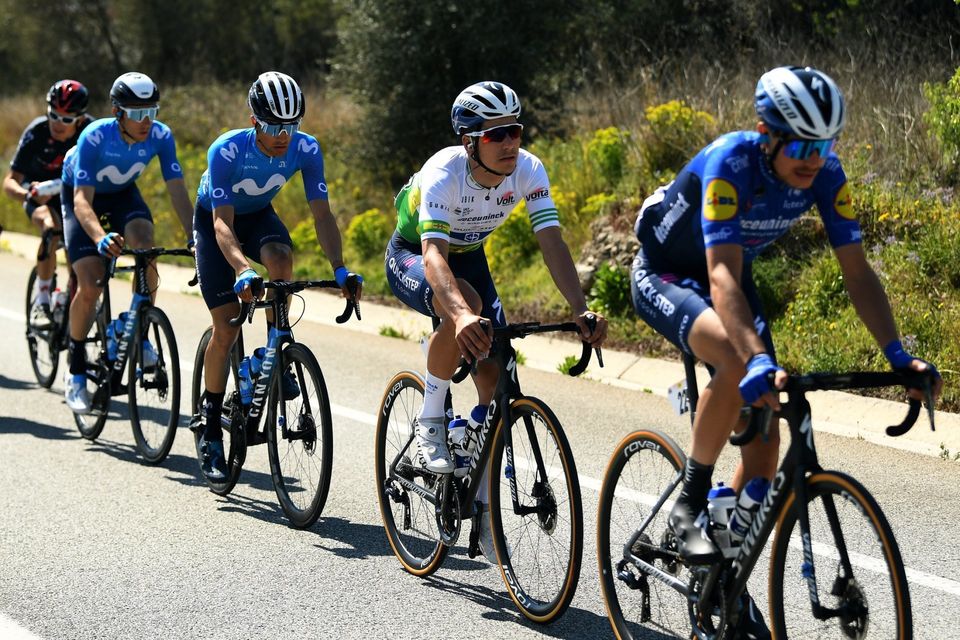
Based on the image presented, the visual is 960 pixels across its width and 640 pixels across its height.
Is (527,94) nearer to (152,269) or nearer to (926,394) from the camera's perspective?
(152,269)

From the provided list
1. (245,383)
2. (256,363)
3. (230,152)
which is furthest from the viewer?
(245,383)

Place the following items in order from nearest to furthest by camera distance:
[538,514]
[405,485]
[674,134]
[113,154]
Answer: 1. [538,514]
2. [405,485]
3. [113,154]
4. [674,134]

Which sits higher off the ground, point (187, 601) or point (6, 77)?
point (6, 77)

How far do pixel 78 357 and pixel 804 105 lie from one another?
6046mm

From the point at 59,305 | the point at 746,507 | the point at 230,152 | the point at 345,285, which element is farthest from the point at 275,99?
the point at 59,305

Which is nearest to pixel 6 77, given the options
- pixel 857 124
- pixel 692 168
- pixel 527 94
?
pixel 527 94

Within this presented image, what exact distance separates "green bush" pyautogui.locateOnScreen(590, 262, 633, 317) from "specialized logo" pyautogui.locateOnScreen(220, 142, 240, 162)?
15.7ft

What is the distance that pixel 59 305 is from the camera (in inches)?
384

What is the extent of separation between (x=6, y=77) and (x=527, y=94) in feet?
69.9

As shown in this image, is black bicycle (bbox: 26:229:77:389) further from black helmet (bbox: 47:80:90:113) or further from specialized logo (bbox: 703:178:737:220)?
specialized logo (bbox: 703:178:737:220)

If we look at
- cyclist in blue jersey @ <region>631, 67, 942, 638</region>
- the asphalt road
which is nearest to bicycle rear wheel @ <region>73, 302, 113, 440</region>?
the asphalt road

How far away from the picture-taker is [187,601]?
552 centimetres

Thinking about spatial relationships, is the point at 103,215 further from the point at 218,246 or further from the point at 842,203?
the point at 842,203

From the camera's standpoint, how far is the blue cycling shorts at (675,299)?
4391mm
